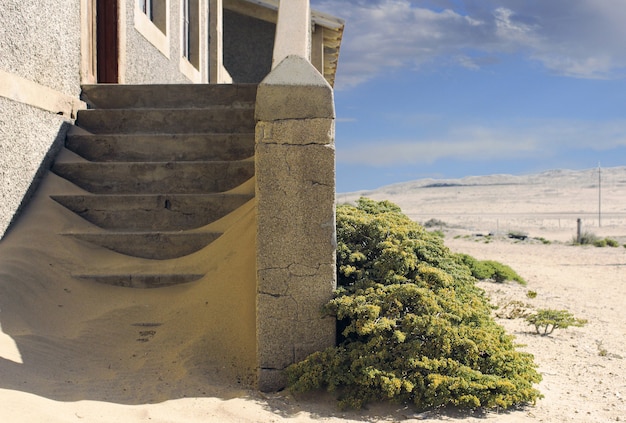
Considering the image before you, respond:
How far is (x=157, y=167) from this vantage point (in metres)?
6.26

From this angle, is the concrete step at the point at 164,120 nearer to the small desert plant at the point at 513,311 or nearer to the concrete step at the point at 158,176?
the concrete step at the point at 158,176

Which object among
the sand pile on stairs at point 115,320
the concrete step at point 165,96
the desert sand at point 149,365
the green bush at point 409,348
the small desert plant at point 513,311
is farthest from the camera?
the small desert plant at point 513,311

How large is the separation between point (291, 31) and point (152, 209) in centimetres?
217

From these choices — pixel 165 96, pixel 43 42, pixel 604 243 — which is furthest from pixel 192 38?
pixel 604 243

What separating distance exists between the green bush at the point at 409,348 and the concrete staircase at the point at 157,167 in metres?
1.65

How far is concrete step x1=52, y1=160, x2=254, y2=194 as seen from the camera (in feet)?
20.3

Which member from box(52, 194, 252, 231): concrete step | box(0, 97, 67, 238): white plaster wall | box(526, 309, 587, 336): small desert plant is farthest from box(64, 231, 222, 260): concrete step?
box(526, 309, 587, 336): small desert plant

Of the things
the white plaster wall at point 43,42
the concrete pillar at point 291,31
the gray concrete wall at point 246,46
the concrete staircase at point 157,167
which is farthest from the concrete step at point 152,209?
the gray concrete wall at point 246,46

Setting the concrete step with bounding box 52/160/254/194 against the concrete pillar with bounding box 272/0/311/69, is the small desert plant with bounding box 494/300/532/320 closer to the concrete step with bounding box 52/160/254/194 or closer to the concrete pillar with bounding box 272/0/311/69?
the concrete step with bounding box 52/160/254/194

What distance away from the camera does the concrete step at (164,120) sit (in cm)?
688

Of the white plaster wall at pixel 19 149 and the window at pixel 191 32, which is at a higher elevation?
the window at pixel 191 32

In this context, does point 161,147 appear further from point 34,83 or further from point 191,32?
point 191,32

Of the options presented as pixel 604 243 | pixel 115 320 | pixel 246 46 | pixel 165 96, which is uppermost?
pixel 246 46

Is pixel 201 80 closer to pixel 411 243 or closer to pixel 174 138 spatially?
pixel 174 138
